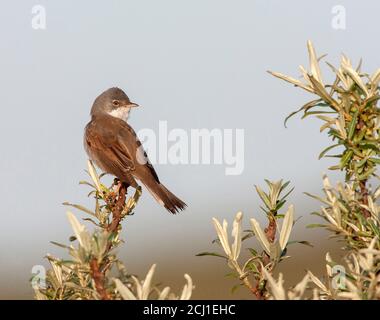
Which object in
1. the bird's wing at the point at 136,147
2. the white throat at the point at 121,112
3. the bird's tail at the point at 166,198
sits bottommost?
the bird's tail at the point at 166,198

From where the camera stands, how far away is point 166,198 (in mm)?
9102

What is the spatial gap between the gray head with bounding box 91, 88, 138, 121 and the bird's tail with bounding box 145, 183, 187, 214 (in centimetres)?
272

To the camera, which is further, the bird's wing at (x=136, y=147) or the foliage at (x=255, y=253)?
the bird's wing at (x=136, y=147)

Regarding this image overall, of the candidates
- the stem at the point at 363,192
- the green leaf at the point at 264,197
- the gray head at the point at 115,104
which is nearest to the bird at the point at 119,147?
the gray head at the point at 115,104

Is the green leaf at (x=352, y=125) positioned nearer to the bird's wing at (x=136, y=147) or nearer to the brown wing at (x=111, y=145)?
the brown wing at (x=111, y=145)

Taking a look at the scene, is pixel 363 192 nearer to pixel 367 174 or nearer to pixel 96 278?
pixel 367 174

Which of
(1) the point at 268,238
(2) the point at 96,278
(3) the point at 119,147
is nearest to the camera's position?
(2) the point at 96,278

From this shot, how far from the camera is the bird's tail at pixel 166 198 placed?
8.88 metres

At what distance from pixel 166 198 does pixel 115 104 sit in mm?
3252

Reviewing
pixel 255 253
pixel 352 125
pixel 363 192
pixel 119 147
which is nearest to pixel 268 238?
pixel 255 253

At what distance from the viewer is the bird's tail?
888 centimetres

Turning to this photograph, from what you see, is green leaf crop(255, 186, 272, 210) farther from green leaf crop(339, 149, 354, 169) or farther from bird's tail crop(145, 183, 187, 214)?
bird's tail crop(145, 183, 187, 214)

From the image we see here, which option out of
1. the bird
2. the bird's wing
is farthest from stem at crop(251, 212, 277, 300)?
the bird's wing

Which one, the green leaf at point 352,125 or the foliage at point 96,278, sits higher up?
the green leaf at point 352,125
